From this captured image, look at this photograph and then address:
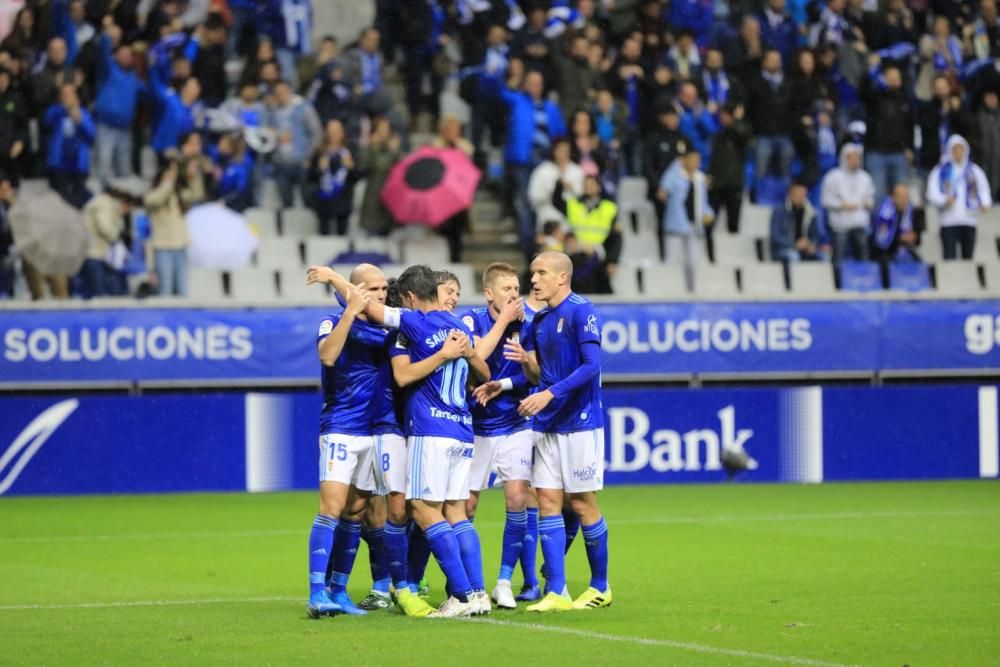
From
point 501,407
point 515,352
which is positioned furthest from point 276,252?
point 515,352

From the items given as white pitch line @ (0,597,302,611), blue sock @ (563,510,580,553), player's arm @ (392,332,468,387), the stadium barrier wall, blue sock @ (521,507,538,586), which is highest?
player's arm @ (392,332,468,387)

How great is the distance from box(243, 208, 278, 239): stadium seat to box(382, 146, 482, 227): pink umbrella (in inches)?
68.3

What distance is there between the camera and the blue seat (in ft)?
77.3

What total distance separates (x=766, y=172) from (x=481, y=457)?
14.1 m

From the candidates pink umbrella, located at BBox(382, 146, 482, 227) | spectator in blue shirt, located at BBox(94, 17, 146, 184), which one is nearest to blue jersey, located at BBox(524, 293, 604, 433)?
pink umbrella, located at BBox(382, 146, 482, 227)

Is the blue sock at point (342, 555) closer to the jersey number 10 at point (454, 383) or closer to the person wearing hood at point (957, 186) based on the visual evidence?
the jersey number 10 at point (454, 383)

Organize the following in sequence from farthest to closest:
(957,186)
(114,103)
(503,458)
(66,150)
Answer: (957,186), (114,103), (66,150), (503,458)

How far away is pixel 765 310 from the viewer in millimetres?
21547

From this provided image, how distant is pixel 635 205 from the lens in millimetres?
24297

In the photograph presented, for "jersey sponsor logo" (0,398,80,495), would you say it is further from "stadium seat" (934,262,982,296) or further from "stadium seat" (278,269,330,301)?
"stadium seat" (934,262,982,296)

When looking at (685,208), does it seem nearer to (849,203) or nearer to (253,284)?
(849,203)

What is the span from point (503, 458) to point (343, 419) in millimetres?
1297

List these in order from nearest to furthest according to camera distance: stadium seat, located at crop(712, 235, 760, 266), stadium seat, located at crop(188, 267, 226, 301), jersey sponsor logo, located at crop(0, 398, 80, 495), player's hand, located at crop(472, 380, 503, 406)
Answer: player's hand, located at crop(472, 380, 503, 406) → jersey sponsor logo, located at crop(0, 398, 80, 495) → stadium seat, located at crop(188, 267, 226, 301) → stadium seat, located at crop(712, 235, 760, 266)

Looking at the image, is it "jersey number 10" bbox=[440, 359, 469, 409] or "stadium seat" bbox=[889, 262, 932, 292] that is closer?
"jersey number 10" bbox=[440, 359, 469, 409]
